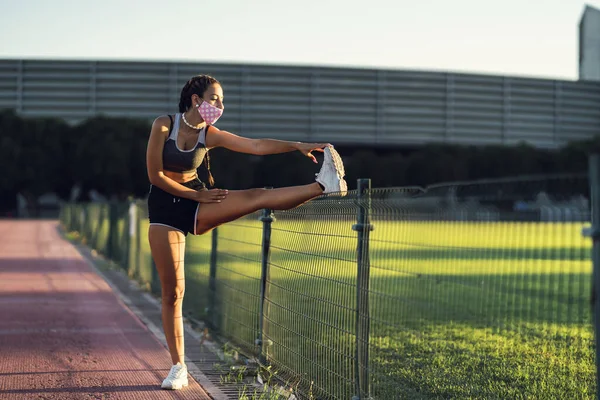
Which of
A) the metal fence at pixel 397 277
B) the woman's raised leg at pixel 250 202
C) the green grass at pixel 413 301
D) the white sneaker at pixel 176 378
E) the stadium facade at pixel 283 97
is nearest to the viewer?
the metal fence at pixel 397 277

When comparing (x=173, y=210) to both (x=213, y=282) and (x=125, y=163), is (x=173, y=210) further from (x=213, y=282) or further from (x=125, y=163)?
(x=125, y=163)

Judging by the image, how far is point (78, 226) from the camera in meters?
38.1

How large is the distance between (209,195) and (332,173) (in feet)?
3.27

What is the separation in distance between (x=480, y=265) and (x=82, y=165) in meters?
94.9

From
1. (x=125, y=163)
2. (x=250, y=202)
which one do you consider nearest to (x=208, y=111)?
(x=250, y=202)

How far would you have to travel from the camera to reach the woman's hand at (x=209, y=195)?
6801 mm

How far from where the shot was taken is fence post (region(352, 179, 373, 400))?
6086mm

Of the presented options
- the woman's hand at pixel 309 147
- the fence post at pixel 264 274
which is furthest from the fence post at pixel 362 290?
the fence post at pixel 264 274

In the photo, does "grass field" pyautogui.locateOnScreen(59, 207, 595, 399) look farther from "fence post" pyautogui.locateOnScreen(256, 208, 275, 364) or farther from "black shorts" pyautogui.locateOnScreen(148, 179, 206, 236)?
"black shorts" pyautogui.locateOnScreen(148, 179, 206, 236)

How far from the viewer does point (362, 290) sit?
614 centimetres

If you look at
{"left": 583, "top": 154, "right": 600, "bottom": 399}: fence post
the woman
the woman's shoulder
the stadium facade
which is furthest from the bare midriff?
the stadium facade

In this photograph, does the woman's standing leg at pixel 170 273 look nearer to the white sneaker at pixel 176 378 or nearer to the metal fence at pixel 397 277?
the white sneaker at pixel 176 378

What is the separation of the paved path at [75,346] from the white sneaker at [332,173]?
6.21ft

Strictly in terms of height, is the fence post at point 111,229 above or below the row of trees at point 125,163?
below
